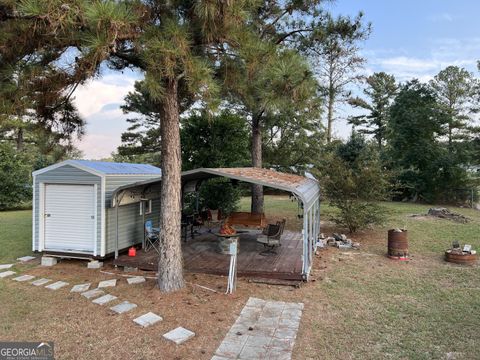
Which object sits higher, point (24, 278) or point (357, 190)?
point (357, 190)

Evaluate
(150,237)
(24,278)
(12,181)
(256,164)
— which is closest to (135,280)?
(150,237)

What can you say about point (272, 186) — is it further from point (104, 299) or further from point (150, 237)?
point (150, 237)

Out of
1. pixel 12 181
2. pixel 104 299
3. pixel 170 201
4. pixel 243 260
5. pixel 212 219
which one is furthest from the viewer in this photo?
pixel 12 181

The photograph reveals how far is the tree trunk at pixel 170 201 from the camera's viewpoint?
555cm

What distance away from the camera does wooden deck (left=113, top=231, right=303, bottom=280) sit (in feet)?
20.8

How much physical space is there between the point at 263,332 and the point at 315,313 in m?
1.01

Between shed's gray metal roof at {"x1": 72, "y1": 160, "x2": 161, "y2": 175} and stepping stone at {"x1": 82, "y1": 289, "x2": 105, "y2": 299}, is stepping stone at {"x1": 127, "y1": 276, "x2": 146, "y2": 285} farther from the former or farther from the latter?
shed's gray metal roof at {"x1": 72, "y1": 160, "x2": 161, "y2": 175}

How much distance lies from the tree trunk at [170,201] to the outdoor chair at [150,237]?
97.5 inches

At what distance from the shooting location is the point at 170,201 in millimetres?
5562

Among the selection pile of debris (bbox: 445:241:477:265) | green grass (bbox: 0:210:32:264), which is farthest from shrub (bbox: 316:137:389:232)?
green grass (bbox: 0:210:32:264)

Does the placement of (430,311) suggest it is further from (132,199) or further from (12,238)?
(12,238)

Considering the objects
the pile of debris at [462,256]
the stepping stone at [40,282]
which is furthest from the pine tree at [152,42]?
the pile of debris at [462,256]

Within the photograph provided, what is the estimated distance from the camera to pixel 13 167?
63.2 feet

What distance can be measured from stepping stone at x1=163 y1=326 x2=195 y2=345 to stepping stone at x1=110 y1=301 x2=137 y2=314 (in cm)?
103
